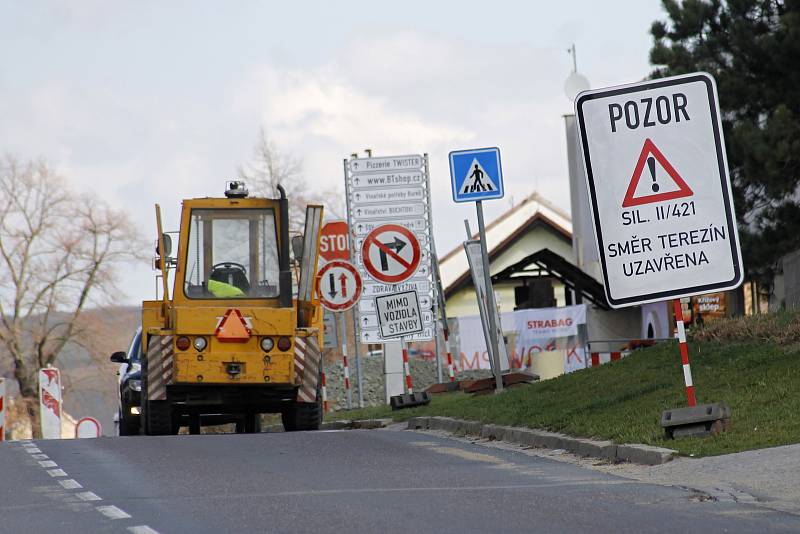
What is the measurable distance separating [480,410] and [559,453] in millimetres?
4448

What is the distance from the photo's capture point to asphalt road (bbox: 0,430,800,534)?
9195 millimetres

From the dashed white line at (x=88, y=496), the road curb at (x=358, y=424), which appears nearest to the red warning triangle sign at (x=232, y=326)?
the road curb at (x=358, y=424)

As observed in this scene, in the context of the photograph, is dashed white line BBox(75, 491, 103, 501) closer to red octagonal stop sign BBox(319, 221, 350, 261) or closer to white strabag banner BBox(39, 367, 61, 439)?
red octagonal stop sign BBox(319, 221, 350, 261)

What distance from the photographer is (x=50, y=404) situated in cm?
3150

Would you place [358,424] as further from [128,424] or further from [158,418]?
[128,424]

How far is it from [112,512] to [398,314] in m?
13.3

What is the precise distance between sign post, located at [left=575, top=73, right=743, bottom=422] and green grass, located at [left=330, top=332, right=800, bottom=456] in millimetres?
801

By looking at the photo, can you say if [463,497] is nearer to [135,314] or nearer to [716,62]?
[716,62]

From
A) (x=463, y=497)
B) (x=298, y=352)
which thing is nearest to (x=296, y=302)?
(x=298, y=352)

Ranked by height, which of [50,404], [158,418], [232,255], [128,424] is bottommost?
[158,418]

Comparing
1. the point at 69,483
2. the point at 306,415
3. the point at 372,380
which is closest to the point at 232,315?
the point at 306,415

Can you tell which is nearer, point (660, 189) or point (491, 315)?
point (660, 189)

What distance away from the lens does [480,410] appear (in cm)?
1884

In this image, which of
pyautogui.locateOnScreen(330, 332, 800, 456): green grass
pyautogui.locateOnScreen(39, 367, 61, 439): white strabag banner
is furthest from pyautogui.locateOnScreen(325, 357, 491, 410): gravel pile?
pyautogui.locateOnScreen(330, 332, 800, 456): green grass
